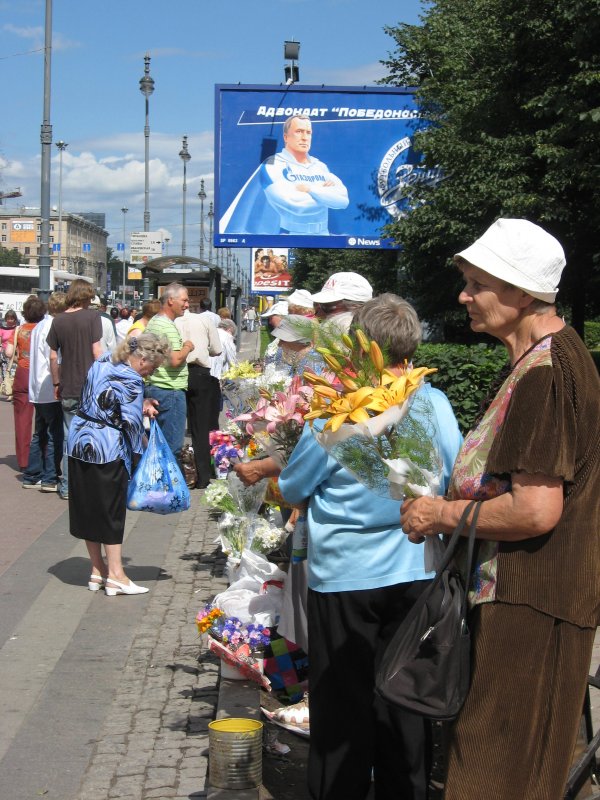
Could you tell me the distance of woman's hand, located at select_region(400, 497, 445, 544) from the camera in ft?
8.87

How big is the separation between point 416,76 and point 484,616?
33028 mm

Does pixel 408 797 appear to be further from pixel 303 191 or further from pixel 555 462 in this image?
pixel 303 191

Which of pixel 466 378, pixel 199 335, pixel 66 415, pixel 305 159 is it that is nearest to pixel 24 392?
pixel 66 415

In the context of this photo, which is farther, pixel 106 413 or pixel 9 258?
pixel 9 258

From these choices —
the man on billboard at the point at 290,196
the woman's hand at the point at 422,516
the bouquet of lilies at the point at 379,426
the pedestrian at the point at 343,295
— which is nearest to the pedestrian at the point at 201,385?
the pedestrian at the point at 343,295

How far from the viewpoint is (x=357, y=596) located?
11.1 ft

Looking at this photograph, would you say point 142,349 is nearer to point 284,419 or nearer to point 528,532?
point 284,419

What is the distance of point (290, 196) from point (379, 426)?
17977mm

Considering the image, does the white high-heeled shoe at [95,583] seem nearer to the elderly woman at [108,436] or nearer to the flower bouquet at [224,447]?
the elderly woman at [108,436]

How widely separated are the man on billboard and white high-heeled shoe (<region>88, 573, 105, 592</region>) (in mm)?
13649

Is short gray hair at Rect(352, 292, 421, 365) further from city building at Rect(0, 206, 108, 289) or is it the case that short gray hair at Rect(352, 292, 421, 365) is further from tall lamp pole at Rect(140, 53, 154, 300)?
city building at Rect(0, 206, 108, 289)

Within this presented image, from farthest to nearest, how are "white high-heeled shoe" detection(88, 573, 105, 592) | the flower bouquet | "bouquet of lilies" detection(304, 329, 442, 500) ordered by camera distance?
"white high-heeled shoe" detection(88, 573, 105, 592) < the flower bouquet < "bouquet of lilies" detection(304, 329, 442, 500)

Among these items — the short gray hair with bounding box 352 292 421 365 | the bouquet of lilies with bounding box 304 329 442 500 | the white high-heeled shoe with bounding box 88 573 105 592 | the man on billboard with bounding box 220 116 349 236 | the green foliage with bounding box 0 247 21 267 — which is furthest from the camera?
the green foliage with bounding box 0 247 21 267

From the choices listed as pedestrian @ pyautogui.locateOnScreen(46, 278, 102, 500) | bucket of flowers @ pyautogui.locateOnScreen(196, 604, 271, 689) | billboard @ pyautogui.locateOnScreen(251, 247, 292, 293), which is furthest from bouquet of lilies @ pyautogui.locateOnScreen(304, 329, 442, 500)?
billboard @ pyautogui.locateOnScreen(251, 247, 292, 293)
